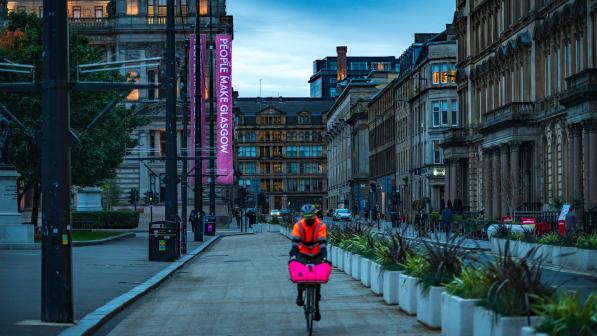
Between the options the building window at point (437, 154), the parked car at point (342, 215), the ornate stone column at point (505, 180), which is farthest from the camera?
the parked car at point (342, 215)

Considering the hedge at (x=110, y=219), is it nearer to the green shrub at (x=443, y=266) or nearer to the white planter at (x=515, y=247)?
the white planter at (x=515, y=247)

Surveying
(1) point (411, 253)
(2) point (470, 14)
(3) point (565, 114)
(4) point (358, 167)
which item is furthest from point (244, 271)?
(4) point (358, 167)

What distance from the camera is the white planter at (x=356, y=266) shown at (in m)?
27.0

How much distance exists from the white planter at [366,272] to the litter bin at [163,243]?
13.7 meters

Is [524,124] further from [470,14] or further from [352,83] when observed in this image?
[352,83]

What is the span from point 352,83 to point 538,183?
Result: 358ft

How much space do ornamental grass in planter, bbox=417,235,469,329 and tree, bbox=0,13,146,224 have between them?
138 ft

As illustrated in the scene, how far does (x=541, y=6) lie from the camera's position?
6269cm

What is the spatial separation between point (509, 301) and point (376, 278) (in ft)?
34.5

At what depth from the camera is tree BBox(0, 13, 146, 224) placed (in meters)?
59.8

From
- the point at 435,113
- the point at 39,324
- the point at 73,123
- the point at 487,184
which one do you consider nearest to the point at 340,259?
the point at 39,324

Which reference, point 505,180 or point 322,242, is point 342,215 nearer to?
point 505,180

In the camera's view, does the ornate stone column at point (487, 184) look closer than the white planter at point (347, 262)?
No

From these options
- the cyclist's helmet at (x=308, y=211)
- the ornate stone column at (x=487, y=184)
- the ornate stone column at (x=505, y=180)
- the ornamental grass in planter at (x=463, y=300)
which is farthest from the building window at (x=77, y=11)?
the ornamental grass in planter at (x=463, y=300)
